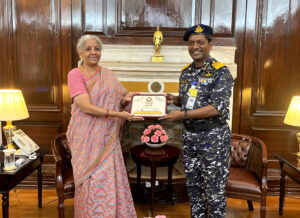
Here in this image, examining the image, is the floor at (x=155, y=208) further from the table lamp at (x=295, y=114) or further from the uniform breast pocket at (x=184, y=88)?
the uniform breast pocket at (x=184, y=88)

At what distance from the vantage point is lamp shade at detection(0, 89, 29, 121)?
2.46m

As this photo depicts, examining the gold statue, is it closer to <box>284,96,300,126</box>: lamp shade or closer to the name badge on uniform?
the name badge on uniform

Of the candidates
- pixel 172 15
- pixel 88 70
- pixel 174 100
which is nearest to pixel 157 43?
pixel 172 15

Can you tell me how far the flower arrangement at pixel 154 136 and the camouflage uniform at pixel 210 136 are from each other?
680 mm

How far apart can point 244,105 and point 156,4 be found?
5.60 ft

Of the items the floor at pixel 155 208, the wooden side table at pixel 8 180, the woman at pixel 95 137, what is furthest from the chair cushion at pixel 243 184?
the wooden side table at pixel 8 180

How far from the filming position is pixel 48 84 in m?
3.41

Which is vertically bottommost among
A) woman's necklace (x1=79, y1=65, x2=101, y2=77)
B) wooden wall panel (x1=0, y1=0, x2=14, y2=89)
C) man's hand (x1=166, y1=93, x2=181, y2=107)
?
man's hand (x1=166, y1=93, x2=181, y2=107)

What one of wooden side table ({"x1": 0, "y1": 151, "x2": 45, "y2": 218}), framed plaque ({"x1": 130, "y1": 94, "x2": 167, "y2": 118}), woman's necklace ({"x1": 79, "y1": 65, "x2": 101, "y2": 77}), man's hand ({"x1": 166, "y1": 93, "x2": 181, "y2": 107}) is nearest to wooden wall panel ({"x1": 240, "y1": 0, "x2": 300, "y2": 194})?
man's hand ({"x1": 166, "y1": 93, "x2": 181, "y2": 107})

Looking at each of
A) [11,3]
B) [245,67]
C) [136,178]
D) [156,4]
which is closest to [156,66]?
[156,4]

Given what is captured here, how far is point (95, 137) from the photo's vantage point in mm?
2129

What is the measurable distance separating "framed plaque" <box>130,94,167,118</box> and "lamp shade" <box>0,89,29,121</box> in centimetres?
113

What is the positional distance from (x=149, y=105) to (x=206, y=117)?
57 centimetres

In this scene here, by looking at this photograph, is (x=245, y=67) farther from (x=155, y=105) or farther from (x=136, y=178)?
(x=136, y=178)
